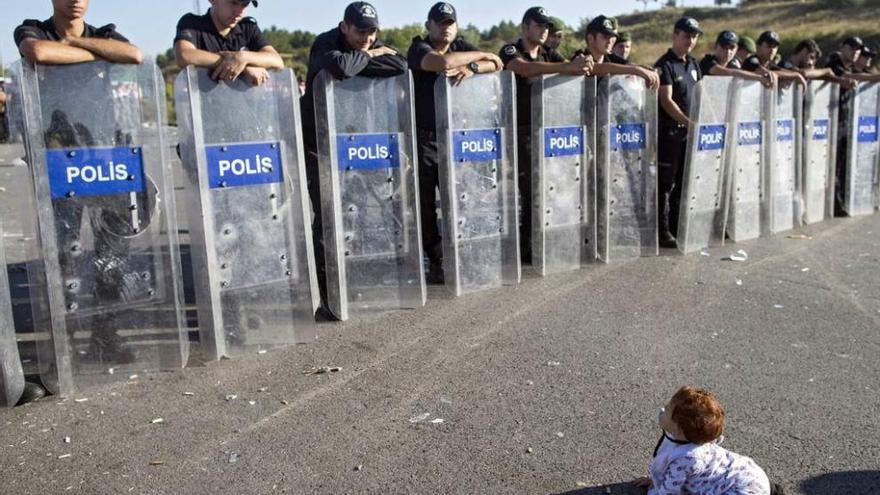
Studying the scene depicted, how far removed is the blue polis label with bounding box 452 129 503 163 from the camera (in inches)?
222

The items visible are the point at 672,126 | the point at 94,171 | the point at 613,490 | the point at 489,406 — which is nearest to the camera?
the point at 613,490

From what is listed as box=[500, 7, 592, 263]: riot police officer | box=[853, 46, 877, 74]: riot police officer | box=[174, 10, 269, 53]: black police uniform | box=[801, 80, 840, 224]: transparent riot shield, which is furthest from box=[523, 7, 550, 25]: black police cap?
box=[853, 46, 877, 74]: riot police officer

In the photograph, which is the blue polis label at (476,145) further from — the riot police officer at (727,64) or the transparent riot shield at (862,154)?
the transparent riot shield at (862,154)

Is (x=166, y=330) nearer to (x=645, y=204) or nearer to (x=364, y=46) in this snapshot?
(x=364, y=46)

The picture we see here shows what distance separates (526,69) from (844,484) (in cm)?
413

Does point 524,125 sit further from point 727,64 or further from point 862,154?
point 862,154

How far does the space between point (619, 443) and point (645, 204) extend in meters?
4.03

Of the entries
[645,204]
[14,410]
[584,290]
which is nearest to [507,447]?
[14,410]

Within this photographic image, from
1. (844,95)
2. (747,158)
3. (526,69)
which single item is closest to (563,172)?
(526,69)

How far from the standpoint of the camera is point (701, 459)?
105 inches

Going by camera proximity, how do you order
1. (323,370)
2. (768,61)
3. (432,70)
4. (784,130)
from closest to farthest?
(323,370) < (432,70) < (784,130) < (768,61)

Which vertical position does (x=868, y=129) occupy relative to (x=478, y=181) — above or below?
above

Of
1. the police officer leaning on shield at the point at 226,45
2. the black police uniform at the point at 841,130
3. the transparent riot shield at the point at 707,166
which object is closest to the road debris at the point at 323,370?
the police officer leaning on shield at the point at 226,45

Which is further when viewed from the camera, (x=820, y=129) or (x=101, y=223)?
(x=820, y=129)
